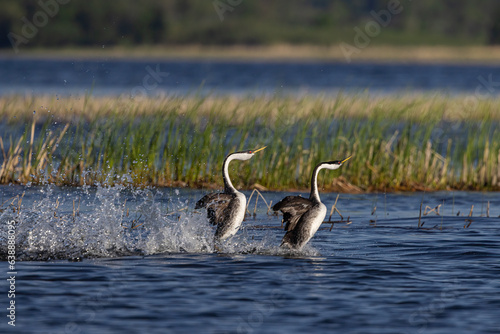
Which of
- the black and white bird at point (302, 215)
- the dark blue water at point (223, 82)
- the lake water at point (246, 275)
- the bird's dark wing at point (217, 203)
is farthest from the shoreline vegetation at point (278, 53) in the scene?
the bird's dark wing at point (217, 203)

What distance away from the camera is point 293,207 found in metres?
11.4

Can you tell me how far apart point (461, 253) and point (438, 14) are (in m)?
139

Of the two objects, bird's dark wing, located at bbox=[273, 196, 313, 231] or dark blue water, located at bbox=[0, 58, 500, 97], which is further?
dark blue water, located at bbox=[0, 58, 500, 97]

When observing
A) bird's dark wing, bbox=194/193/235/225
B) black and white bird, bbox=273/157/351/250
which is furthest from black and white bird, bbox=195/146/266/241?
black and white bird, bbox=273/157/351/250

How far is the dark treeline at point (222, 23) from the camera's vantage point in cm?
10794

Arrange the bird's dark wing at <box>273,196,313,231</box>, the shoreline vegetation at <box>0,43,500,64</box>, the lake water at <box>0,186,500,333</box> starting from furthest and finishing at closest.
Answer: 1. the shoreline vegetation at <box>0,43,500,64</box>
2. the bird's dark wing at <box>273,196,313,231</box>
3. the lake water at <box>0,186,500,333</box>

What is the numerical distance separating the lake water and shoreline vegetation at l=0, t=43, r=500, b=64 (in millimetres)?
85631

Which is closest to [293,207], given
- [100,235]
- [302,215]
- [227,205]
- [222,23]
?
[302,215]

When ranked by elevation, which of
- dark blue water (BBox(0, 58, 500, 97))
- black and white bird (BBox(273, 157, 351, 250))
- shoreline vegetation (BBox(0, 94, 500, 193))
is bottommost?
black and white bird (BBox(273, 157, 351, 250))

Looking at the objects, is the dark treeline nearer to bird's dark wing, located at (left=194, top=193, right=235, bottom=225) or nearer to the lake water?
the lake water

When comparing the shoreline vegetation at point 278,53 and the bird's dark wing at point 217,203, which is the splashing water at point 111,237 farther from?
the shoreline vegetation at point 278,53

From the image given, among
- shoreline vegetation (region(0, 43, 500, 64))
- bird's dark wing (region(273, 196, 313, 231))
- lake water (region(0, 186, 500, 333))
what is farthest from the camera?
shoreline vegetation (region(0, 43, 500, 64))

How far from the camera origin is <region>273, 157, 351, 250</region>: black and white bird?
1125cm

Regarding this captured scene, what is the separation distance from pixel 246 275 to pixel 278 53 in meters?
91.0
